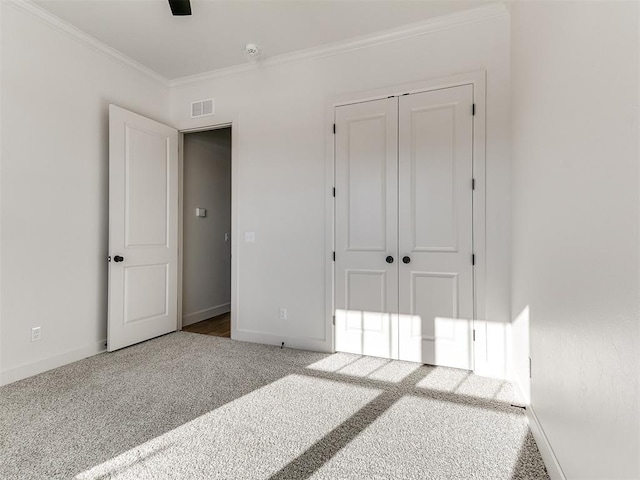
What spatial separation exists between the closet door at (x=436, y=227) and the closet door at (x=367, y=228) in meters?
0.10

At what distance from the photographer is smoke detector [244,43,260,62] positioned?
10.5ft

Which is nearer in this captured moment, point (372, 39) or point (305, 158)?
point (372, 39)

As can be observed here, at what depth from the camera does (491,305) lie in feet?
8.98

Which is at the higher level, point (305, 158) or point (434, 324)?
point (305, 158)

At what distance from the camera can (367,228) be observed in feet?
10.3

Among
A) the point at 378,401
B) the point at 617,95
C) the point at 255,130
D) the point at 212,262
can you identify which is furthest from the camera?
the point at 212,262

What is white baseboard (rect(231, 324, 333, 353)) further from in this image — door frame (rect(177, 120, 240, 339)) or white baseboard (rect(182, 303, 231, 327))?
white baseboard (rect(182, 303, 231, 327))

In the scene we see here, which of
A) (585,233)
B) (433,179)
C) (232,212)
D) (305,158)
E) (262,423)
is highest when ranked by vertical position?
(305,158)

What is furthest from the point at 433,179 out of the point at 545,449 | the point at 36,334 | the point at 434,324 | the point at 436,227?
the point at 36,334

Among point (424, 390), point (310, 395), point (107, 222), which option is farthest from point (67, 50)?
point (424, 390)

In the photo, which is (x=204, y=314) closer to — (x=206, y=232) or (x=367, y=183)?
(x=206, y=232)

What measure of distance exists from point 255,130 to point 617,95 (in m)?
3.11

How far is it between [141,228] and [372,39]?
9.50 feet

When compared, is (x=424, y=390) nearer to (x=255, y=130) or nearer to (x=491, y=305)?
(x=491, y=305)
